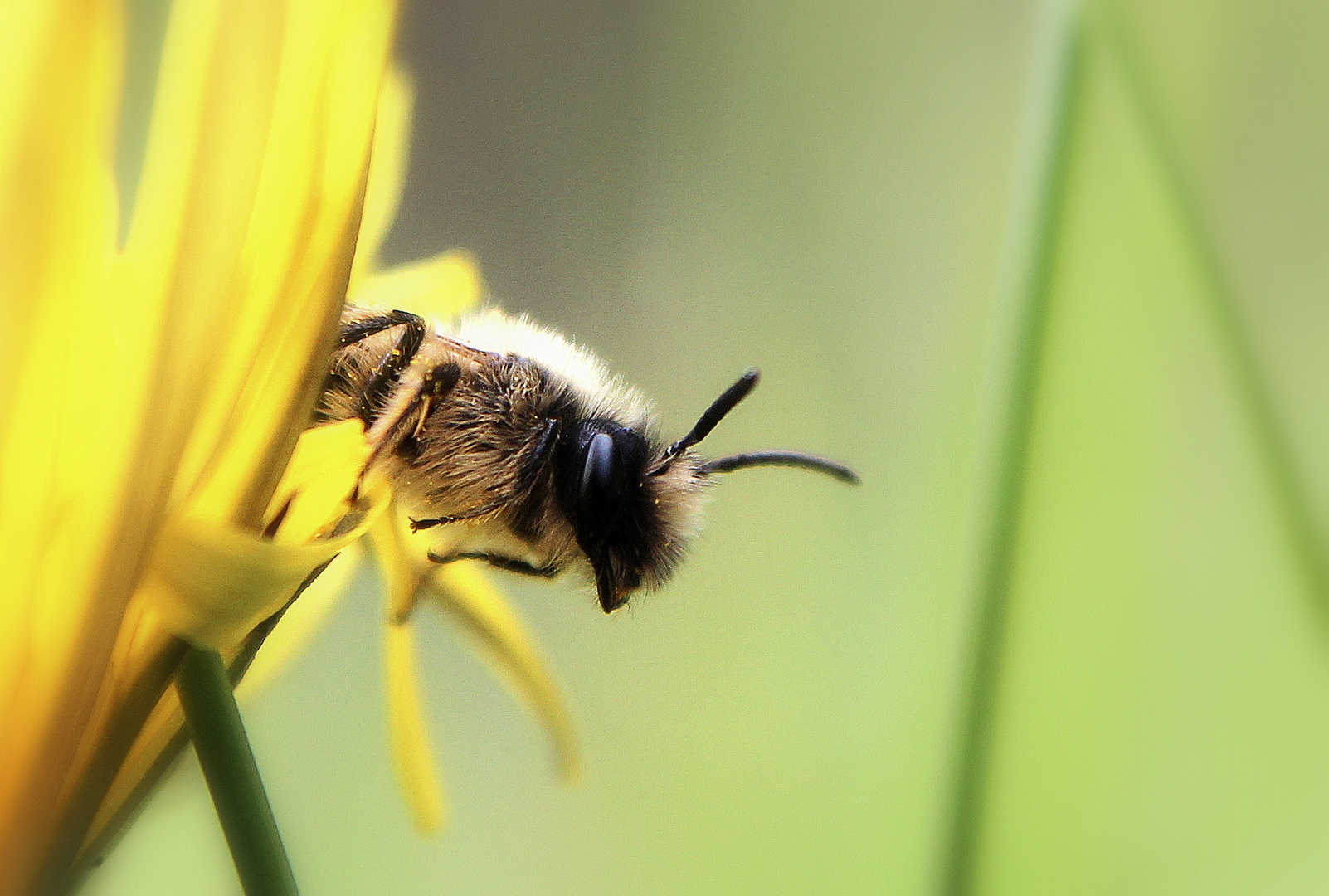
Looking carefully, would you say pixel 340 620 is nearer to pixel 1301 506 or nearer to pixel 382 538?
pixel 382 538

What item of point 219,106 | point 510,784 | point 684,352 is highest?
point 684,352

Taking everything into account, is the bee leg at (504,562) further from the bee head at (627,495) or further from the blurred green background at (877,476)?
the blurred green background at (877,476)

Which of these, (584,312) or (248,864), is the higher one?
(584,312)

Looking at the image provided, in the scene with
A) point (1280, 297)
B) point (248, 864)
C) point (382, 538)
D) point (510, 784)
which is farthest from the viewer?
point (510, 784)

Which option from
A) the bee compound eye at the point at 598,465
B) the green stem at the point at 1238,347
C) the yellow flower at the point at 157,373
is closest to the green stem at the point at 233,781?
the yellow flower at the point at 157,373

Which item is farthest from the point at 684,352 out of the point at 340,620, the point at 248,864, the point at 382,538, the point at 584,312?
the point at 248,864

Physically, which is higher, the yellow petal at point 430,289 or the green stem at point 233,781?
the yellow petal at point 430,289
